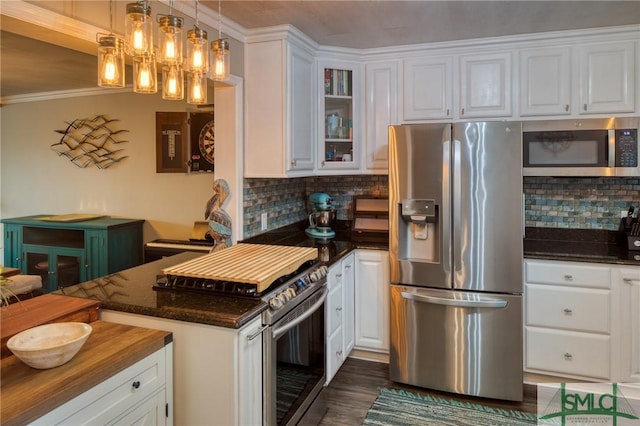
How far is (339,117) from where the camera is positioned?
Answer: 3.37 metres

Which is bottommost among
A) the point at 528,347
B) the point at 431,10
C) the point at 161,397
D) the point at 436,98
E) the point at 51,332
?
the point at 528,347

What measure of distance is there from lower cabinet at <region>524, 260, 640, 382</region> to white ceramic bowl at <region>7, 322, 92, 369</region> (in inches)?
100

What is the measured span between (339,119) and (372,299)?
1.44 metres

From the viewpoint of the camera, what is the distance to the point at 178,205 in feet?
13.9

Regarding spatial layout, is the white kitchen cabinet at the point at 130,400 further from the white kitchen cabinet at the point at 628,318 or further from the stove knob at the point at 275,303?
the white kitchen cabinet at the point at 628,318

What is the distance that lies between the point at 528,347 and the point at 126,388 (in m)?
2.46

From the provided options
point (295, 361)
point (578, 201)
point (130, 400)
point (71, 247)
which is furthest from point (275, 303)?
point (71, 247)

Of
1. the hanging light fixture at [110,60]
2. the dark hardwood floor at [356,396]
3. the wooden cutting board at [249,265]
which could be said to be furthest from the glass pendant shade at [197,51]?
the dark hardwood floor at [356,396]

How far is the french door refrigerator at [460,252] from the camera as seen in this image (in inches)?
101

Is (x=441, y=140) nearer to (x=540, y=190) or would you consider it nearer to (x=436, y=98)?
(x=436, y=98)

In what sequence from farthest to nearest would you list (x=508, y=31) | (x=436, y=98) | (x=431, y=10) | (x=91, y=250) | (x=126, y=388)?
1. (x=91, y=250)
2. (x=436, y=98)
3. (x=508, y=31)
4. (x=431, y=10)
5. (x=126, y=388)

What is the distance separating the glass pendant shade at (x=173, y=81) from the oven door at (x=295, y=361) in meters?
1.06

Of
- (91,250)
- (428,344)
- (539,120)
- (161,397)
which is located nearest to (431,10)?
(539,120)

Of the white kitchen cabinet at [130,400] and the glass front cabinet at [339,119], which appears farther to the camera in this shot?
the glass front cabinet at [339,119]
